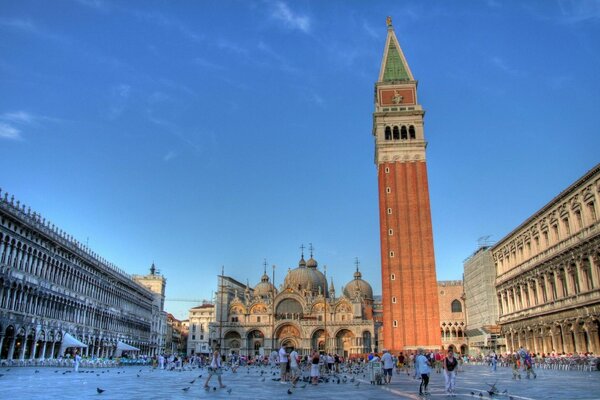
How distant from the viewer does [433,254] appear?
59562 mm

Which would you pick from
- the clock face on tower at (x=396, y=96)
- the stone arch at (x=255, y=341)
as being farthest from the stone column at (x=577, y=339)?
the stone arch at (x=255, y=341)

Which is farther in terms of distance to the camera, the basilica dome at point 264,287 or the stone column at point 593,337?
the basilica dome at point 264,287

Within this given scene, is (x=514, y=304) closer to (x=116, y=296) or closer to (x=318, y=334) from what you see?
(x=318, y=334)

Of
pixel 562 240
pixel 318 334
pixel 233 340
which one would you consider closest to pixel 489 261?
pixel 562 240

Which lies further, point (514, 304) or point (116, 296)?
point (116, 296)

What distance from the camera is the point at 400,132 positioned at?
6525 cm

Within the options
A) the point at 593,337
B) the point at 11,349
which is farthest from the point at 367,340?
the point at 11,349

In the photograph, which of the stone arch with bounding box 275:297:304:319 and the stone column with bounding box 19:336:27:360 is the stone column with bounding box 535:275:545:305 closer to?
the stone column with bounding box 19:336:27:360

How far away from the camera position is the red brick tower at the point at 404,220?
2272 inches

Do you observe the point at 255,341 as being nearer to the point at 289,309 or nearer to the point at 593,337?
the point at 289,309

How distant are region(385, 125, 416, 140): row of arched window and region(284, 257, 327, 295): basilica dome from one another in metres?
32.8

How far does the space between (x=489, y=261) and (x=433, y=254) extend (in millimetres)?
6420

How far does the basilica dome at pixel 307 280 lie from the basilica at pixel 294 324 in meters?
2.40

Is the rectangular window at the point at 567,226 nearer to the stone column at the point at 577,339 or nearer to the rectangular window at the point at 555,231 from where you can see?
the rectangular window at the point at 555,231
